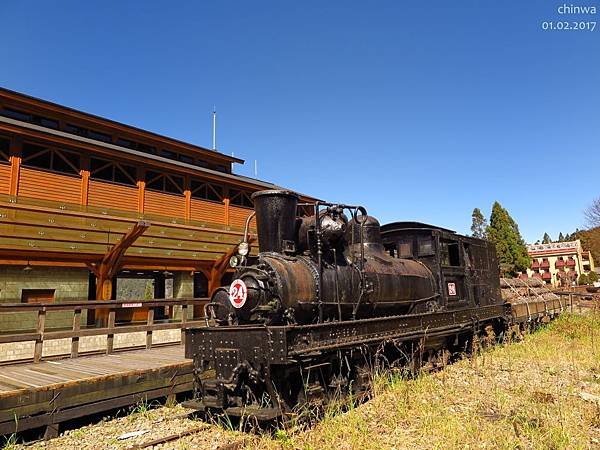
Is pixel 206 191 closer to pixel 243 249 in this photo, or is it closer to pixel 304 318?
pixel 243 249

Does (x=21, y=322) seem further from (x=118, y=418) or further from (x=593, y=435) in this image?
(x=593, y=435)

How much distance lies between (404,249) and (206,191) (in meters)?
11.7

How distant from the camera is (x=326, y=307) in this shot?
6.99 metres

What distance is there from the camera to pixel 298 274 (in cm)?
664

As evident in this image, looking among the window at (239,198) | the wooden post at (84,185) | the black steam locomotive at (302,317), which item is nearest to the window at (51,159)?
the wooden post at (84,185)

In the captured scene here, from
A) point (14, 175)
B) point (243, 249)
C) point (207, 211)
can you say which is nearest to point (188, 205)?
point (207, 211)

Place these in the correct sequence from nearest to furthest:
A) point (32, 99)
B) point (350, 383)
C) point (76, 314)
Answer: point (350, 383) < point (76, 314) < point (32, 99)

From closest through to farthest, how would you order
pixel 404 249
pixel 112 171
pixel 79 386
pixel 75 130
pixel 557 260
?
pixel 79 386, pixel 404 249, pixel 112 171, pixel 75 130, pixel 557 260

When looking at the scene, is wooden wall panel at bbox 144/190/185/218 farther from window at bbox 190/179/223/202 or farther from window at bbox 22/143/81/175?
window at bbox 22/143/81/175

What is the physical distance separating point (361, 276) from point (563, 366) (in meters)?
5.34

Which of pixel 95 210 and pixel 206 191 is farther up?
pixel 206 191

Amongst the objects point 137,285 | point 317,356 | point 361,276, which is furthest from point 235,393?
point 137,285

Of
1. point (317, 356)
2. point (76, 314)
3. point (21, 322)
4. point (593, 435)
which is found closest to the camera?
point (593, 435)

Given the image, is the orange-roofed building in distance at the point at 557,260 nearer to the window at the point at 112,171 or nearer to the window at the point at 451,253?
the window at the point at 451,253
